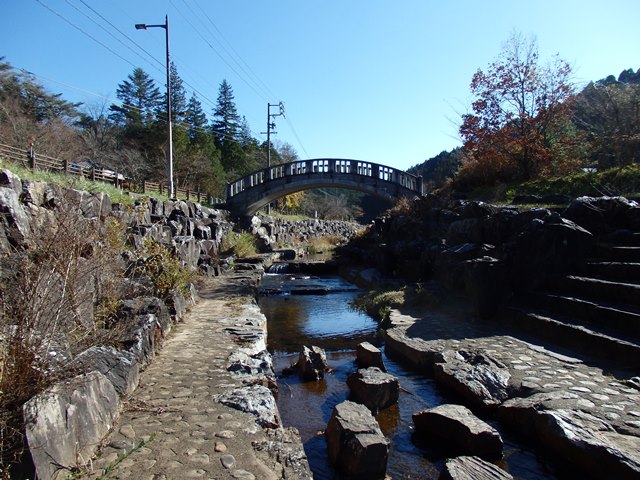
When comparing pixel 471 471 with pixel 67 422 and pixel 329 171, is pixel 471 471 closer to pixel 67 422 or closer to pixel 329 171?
pixel 67 422

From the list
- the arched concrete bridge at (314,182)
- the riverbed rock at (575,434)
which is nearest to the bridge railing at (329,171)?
the arched concrete bridge at (314,182)

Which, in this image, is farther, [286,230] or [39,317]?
[286,230]

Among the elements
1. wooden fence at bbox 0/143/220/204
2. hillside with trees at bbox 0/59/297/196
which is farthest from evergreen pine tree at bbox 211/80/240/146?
wooden fence at bbox 0/143/220/204

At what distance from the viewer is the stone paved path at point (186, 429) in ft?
9.71

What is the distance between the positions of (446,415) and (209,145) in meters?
37.1

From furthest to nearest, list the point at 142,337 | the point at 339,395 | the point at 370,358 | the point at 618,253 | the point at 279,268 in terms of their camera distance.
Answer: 1. the point at 279,268
2. the point at 618,253
3. the point at 370,358
4. the point at 339,395
5. the point at 142,337

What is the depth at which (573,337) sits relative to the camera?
18.7 feet

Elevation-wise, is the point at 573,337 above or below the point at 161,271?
below

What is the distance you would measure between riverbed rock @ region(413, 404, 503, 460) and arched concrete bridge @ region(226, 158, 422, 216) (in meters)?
20.1

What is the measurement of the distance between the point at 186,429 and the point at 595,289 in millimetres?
5944

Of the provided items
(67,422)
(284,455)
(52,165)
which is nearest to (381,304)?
(284,455)

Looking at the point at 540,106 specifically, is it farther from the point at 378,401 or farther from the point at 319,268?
the point at 378,401

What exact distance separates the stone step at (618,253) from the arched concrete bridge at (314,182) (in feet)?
53.4

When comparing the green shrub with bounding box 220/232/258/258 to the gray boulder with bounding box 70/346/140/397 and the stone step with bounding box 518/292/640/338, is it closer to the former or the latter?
the stone step with bounding box 518/292/640/338
